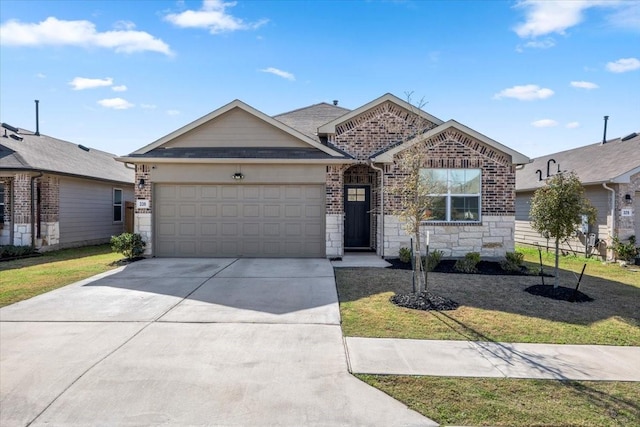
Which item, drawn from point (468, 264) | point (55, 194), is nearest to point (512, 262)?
point (468, 264)

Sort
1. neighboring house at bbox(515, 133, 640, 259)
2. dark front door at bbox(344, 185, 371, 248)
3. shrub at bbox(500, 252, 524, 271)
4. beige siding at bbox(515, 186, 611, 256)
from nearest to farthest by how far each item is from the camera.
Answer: shrub at bbox(500, 252, 524, 271), neighboring house at bbox(515, 133, 640, 259), beige siding at bbox(515, 186, 611, 256), dark front door at bbox(344, 185, 371, 248)

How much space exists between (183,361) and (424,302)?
13.9 feet

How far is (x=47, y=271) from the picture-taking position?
1009 cm

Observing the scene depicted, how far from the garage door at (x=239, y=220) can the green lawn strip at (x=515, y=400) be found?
8.10 meters

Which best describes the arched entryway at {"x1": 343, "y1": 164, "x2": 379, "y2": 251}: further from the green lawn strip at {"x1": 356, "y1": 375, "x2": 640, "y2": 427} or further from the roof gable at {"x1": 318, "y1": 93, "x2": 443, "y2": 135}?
the green lawn strip at {"x1": 356, "y1": 375, "x2": 640, "y2": 427}

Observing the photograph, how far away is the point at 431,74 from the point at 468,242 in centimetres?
548

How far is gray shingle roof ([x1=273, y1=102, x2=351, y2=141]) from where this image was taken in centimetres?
1534

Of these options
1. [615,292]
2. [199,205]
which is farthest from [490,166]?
[199,205]

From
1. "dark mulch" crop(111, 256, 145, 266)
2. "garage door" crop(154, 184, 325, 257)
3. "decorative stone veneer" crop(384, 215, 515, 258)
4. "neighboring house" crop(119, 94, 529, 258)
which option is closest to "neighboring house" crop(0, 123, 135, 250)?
"neighboring house" crop(119, 94, 529, 258)

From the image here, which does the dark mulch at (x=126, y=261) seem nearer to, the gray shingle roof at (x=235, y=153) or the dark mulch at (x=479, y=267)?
the gray shingle roof at (x=235, y=153)

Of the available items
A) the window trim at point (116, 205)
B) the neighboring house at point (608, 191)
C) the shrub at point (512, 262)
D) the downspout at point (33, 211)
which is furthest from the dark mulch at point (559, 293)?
the window trim at point (116, 205)

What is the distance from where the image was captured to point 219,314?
20.1 ft

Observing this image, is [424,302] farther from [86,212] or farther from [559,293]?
[86,212]

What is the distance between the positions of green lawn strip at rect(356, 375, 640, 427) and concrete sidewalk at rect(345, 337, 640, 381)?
16 centimetres
